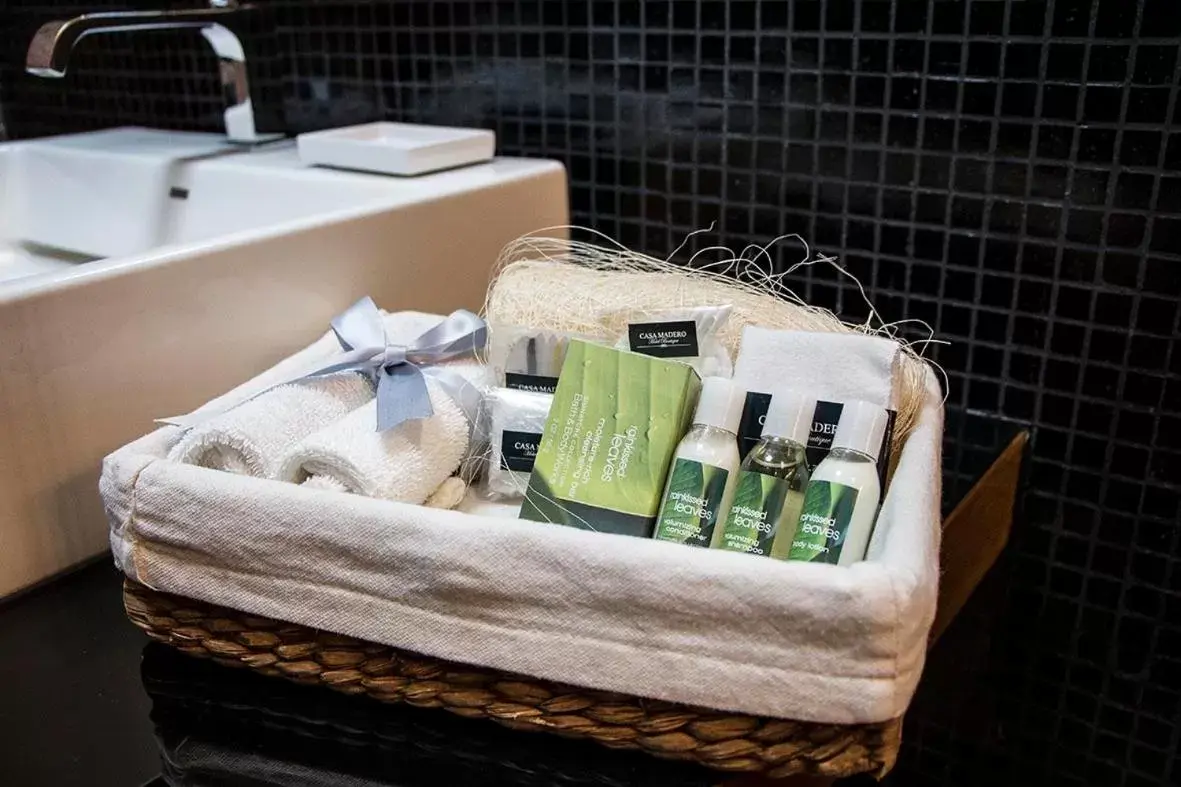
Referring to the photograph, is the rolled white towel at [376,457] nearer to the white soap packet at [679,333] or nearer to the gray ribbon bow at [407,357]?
the gray ribbon bow at [407,357]

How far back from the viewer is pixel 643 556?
1.43ft

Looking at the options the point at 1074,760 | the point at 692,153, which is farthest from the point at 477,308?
the point at 1074,760

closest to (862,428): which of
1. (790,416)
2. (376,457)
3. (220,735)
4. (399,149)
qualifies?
(790,416)

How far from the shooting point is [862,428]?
20.4 inches

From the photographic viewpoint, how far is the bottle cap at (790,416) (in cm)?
53

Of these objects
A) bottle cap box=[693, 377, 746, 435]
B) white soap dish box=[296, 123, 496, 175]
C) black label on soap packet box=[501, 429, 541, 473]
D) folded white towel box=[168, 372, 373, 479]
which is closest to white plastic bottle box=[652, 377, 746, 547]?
bottle cap box=[693, 377, 746, 435]

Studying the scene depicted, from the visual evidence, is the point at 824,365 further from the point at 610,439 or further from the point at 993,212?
the point at 993,212

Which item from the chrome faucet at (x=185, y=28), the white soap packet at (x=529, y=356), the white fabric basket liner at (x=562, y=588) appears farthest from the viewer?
the chrome faucet at (x=185, y=28)

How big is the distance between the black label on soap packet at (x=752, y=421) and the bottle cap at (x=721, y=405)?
24 mm

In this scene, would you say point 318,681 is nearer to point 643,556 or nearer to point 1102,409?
point 643,556

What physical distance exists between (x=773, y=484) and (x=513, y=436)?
0.17 metres

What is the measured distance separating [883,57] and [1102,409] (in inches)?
13.0

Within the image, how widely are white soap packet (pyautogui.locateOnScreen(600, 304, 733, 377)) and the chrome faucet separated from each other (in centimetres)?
60

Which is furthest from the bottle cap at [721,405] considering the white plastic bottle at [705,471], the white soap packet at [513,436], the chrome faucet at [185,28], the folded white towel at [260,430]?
the chrome faucet at [185,28]
